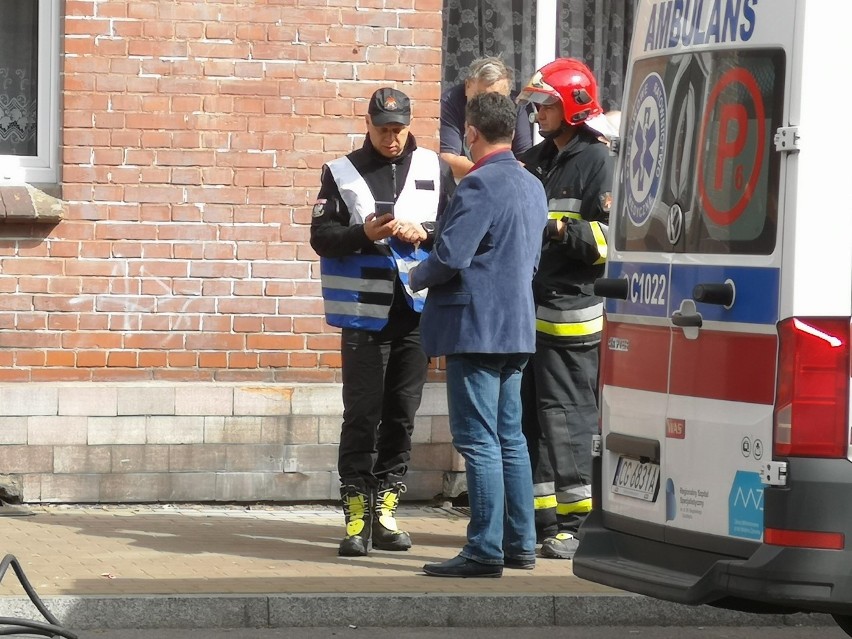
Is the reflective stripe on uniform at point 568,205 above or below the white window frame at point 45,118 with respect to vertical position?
below

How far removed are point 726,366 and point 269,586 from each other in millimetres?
2519

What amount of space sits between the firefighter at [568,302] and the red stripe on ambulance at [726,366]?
223 centimetres

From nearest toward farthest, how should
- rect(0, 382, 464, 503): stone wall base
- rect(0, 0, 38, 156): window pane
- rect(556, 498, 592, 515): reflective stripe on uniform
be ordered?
1. rect(556, 498, 592, 515): reflective stripe on uniform
2. rect(0, 382, 464, 503): stone wall base
3. rect(0, 0, 38, 156): window pane

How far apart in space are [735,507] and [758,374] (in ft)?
1.40

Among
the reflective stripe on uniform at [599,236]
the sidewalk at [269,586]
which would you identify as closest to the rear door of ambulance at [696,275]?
the sidewalk at [269,586]

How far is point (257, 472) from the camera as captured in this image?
9219mm

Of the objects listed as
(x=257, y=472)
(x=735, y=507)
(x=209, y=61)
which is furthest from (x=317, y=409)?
(x=735, y=507)

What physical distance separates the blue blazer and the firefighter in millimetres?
601

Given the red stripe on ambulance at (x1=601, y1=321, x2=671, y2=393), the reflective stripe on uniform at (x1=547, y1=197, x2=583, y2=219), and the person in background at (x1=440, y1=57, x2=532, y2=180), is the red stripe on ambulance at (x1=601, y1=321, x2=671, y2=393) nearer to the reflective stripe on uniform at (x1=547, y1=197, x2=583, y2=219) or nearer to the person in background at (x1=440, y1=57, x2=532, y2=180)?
the reflective stripe on uniform at (x1=547, y1=197, x2=583, y2=219)

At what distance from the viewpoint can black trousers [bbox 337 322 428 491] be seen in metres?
7.77

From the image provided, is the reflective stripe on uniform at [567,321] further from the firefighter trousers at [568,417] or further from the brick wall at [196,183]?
the brick wall at [196,183]

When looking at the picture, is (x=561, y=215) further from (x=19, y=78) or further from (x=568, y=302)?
(x=19, y=78)

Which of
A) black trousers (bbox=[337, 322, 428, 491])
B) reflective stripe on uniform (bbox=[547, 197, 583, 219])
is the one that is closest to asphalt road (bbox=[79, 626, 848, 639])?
black trousers (bbox=[337, 322, 428, 491])

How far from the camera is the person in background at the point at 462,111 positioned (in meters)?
8.50
